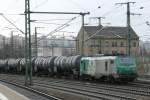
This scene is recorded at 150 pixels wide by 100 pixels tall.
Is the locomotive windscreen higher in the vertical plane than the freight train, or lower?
higher

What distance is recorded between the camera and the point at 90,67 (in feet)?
138

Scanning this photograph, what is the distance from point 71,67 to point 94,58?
7.10 metres

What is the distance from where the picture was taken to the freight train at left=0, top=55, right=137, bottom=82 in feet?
119

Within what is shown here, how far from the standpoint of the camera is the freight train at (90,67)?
36375mm

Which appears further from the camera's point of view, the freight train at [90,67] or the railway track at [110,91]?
the freight train at [90,67]

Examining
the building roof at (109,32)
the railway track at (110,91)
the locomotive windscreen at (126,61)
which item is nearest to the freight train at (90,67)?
the locomotive windscreen at (126,61)

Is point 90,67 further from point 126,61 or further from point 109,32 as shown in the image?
point 109,32

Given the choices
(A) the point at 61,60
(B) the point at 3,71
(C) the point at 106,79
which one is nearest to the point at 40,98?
(C) the point at 106,79

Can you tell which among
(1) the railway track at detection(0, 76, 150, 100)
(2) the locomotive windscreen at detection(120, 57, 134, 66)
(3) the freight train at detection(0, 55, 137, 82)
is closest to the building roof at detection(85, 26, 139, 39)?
(3) the freight train at detection(0, 55, 137, 82)

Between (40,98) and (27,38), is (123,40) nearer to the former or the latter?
(27,38)

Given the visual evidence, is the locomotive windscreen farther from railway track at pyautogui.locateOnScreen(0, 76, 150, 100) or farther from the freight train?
railway track at pyautogui.locateOnScreen(0, 76, 150, 100)

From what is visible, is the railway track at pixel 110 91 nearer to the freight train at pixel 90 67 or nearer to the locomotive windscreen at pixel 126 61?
the freight train at pixel 90 67

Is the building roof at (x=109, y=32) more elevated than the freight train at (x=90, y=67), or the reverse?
the building roof at (x=109, y=32)

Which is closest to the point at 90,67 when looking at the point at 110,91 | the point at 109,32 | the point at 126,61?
the point at 126,61
